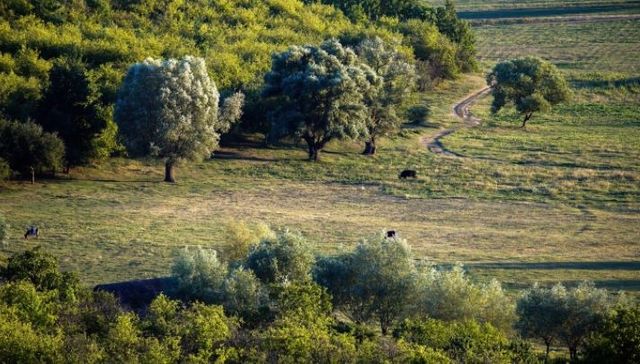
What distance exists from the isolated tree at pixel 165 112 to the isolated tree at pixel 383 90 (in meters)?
14.3

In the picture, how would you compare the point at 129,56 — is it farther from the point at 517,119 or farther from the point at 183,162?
the point at 517,119

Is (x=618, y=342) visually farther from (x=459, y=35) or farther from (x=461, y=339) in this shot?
(x=459, y=35)

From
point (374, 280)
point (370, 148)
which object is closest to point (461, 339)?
point (374, 280)

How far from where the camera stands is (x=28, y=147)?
70.9m

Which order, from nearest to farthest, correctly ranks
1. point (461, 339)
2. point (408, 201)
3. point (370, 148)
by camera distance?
point (461, 339)
point (408, 201)
point (370, 148)

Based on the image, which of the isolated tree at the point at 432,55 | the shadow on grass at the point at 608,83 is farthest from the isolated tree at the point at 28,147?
the shadow on grass at the point at 608,83

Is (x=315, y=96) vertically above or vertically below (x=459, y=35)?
below

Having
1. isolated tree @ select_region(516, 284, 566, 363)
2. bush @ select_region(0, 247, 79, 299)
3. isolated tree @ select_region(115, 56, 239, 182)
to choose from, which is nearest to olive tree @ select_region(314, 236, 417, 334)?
isolated tree @ select_region(516, 284, 566, 363)

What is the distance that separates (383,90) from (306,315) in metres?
48.1

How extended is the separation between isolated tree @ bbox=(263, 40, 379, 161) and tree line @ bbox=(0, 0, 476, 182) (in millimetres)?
175

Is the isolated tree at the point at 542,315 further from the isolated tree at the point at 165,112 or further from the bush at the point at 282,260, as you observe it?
the isolated tree at the point at 165,112

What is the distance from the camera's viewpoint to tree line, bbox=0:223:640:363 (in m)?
36.5

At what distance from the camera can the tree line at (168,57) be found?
246 ft

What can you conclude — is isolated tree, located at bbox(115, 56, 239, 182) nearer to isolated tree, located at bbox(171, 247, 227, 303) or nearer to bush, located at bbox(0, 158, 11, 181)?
bush, located at bbox(0, 158, 11, 181)
